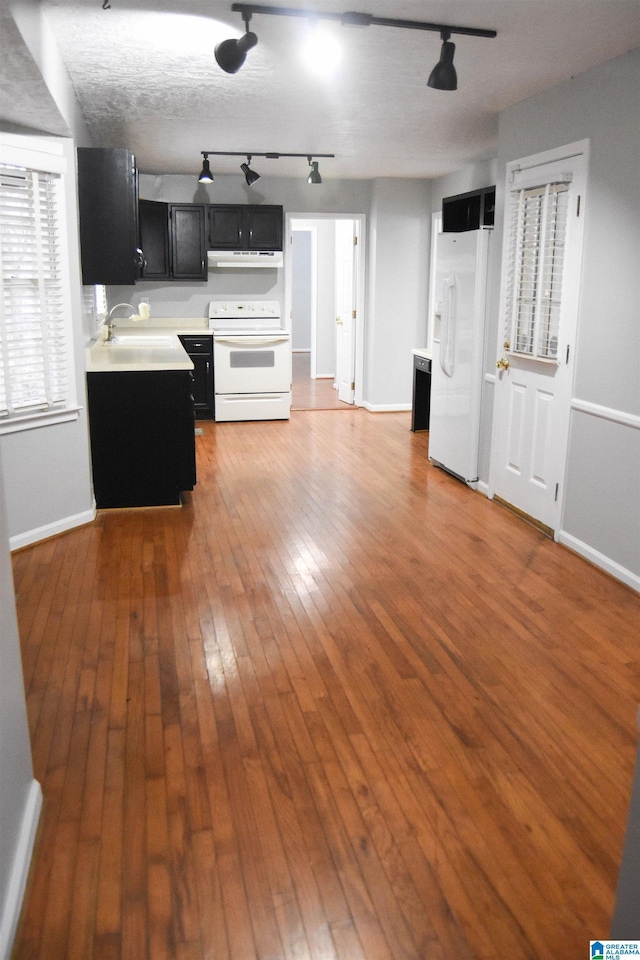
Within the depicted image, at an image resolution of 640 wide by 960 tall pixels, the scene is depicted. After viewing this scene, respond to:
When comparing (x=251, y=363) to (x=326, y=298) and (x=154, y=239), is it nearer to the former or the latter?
(x=154, y=239)

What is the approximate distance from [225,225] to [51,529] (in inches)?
179

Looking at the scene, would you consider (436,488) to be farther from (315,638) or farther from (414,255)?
(414,255)

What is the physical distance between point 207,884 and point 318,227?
943 cm

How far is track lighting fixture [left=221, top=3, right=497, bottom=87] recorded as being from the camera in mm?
3076

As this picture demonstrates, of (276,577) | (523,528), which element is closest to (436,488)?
(523,528)

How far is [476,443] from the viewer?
5680 millimetres

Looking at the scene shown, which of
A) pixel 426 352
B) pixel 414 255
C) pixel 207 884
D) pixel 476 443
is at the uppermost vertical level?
pixel 414 255

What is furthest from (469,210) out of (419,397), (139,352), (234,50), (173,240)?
(234,50)

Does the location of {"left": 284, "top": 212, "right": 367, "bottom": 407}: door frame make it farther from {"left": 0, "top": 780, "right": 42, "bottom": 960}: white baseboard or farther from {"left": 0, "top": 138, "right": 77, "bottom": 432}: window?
{"left": 0, "top": 780, "right": 42, "bottom": 960}: white baseboard

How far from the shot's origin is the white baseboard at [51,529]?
4379mm

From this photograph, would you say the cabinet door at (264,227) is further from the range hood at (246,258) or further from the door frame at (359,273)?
the door frame at (359,273)

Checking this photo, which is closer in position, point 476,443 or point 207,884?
point 207,884

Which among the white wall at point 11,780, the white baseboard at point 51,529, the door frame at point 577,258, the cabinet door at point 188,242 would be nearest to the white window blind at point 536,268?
the door frame at point 577,258

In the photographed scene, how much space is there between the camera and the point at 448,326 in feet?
19.4
